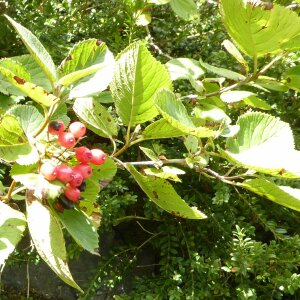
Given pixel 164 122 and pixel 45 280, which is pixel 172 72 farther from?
pixel 45 280

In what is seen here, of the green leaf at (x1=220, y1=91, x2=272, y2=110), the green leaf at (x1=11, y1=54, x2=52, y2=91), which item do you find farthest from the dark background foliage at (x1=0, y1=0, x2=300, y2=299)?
the green leaf at (x1=11, y1=54, x2=52, y2=91)

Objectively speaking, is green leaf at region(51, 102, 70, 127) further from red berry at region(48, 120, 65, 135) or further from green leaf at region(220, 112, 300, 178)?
green leaf at region(220, 112, 300, 178)

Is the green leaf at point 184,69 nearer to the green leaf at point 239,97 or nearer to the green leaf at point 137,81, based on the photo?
the green leaf at point 239,97

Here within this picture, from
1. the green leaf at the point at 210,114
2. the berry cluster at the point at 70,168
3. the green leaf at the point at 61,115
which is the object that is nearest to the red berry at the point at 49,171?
the berry cluster at the point at 70,168

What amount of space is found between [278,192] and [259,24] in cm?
27

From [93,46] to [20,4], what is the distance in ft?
3.06

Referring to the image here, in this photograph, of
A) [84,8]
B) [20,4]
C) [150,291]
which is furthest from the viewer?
[84,8]

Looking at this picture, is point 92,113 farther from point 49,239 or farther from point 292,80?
point 292,80

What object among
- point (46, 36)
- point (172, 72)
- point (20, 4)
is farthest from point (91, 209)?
point (20, 4)

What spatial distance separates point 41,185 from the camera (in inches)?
24.8

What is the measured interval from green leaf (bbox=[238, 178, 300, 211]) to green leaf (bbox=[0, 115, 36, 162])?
35 centimetres

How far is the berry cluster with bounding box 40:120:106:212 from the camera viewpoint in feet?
2.11

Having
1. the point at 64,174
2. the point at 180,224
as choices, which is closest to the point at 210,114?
the point at 64,174

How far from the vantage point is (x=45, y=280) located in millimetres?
1841
